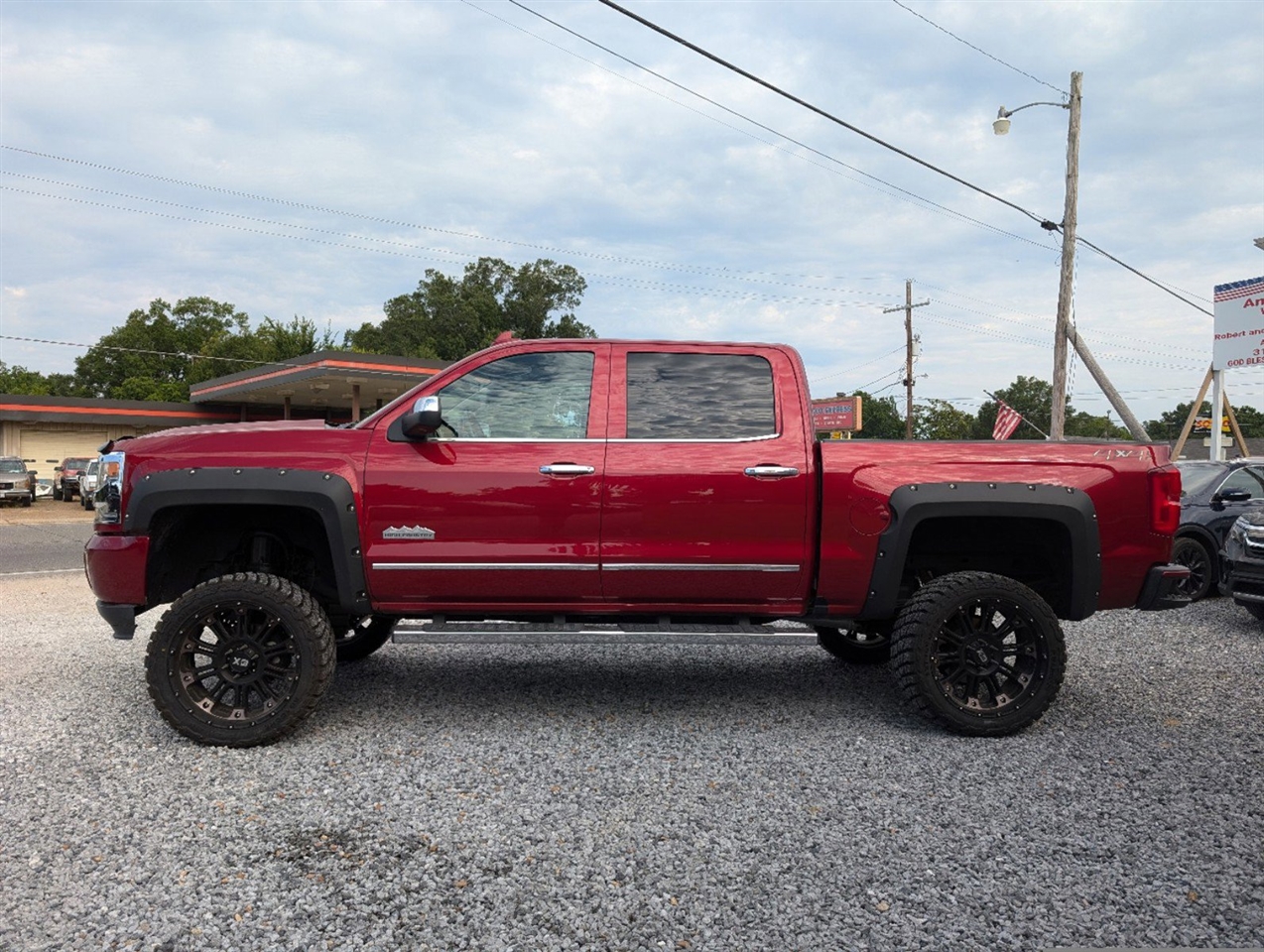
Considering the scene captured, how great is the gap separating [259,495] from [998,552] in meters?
3.82

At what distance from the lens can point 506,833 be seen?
3.29 meters

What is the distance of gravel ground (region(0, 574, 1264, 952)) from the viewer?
2.69 meters

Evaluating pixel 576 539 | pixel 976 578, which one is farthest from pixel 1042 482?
pixel 576 539

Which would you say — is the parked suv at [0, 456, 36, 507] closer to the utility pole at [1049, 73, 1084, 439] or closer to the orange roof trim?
the orange roof trim

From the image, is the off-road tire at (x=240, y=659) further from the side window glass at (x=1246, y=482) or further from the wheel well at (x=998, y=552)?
the side window glass at (x=1246, y=482)

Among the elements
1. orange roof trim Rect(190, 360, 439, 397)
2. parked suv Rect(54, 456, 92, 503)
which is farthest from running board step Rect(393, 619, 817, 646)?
parked suv Rect(54, 456, 92, 503)

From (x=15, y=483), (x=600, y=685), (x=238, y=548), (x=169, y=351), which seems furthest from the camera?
(x=169, y=351)

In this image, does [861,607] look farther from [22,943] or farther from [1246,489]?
[1246,489]

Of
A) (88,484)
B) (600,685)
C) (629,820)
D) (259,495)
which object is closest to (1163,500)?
(629,820)

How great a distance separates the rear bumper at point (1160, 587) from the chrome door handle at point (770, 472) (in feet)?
6.10

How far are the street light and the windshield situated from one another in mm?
9227

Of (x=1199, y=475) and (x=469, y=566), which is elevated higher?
(x=1199, y=475)

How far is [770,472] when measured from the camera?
172 inches

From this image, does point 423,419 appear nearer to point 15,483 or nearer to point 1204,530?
point 1204,530
